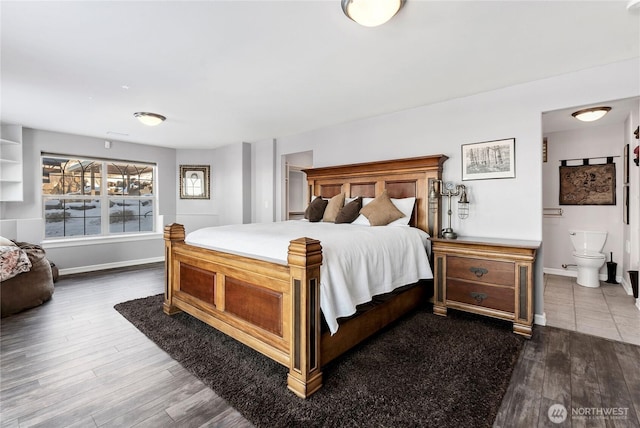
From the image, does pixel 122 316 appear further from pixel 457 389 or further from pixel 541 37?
pixel 541 37

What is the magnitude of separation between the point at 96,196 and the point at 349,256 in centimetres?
567

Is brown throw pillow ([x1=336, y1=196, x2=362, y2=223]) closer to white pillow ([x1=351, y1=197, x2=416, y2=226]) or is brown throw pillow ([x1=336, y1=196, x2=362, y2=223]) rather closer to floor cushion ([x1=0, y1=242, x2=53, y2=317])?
white pillow ([x1=351, y1=197, x2=416, y2=226])

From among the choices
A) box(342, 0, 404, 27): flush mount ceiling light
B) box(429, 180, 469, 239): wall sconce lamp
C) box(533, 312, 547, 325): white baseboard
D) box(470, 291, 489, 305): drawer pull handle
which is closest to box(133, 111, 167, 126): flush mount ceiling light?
box(342, 0, 404, 27): flush mount ceiling light

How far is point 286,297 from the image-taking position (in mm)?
1914

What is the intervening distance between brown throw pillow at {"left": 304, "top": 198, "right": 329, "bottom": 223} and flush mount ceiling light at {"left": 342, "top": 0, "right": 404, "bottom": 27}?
250 cm

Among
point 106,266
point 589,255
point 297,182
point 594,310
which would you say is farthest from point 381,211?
point 106,266

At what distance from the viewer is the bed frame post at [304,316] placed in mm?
1771

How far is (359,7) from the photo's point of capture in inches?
70.7

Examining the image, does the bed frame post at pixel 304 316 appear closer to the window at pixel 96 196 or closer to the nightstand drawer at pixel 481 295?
the nightstand drawer at pixel 481 295

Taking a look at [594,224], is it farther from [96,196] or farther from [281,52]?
[96,196]

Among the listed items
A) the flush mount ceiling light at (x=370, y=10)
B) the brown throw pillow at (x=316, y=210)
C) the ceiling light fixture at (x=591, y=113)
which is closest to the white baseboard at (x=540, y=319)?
the ceiling light fixture at (x=591, y=113)

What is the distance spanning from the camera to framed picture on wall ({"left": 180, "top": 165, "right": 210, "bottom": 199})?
661 centimetres

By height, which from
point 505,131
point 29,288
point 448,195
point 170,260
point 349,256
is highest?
point 505,131

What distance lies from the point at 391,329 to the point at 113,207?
5764 millimetres
